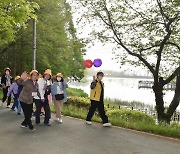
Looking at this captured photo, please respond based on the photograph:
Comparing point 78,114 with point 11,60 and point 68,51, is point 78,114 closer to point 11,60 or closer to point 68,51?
point 68,51

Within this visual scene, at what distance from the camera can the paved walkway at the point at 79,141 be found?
656 cm

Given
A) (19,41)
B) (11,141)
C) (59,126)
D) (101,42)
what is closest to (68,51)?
(19,41)

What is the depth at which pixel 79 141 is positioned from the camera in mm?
7422

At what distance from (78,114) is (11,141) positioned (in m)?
4.67

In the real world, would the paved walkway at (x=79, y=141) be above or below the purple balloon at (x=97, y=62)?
below

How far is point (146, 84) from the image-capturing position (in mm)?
84250

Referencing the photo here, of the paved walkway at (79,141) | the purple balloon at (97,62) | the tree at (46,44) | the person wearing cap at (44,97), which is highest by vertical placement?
the tree at (46,44)

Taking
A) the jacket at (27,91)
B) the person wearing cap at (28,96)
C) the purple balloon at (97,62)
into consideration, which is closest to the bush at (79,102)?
the purple balloon at (97,62)

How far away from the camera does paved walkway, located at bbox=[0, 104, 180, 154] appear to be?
6.56m

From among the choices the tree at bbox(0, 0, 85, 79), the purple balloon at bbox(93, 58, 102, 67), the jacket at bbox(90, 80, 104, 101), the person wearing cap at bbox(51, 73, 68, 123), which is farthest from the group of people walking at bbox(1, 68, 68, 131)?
the tree at bbox(0, 0, 85, 79)

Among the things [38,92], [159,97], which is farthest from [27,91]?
[159,97]

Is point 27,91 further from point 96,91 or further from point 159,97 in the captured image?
point 159,97

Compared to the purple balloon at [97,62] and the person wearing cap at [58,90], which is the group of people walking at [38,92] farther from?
the purple balloon at [97,62]

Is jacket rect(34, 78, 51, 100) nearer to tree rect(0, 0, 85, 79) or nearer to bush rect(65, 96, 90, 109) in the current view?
bush rect(65, 96, 90, 109)
